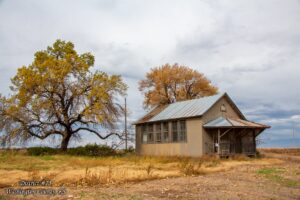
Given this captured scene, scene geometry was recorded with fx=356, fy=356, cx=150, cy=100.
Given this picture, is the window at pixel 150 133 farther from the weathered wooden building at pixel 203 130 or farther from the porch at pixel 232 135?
the porch at pixel 232 135

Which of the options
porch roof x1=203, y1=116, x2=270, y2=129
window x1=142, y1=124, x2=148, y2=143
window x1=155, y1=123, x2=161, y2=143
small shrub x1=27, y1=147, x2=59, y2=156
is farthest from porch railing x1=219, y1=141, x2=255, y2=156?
small shrub x1=27, y1=147, x2=59, y2=156

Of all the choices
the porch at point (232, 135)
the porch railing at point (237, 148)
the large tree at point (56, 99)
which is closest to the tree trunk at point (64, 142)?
the large tree at point (56, 99)

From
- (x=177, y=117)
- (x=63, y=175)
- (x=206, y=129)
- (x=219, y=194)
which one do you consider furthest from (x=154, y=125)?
(x=219, y=194)

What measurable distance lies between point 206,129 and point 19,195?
20.4 m

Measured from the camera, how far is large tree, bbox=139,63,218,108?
50.8m

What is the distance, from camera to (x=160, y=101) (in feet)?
167

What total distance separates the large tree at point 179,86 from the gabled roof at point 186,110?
13330 mm

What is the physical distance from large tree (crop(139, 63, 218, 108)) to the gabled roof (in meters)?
13.3

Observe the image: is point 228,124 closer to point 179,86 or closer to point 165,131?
point 165,131

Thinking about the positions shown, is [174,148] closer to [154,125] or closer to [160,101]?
[154,125]

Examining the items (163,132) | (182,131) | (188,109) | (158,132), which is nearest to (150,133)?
(158,132)

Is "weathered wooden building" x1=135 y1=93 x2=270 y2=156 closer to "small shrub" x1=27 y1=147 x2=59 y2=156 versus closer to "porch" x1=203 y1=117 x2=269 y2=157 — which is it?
"porch" x1=203 y1=117 x2=269 y2=157

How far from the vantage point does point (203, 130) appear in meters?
29.4

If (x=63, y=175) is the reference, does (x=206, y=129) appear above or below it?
above
